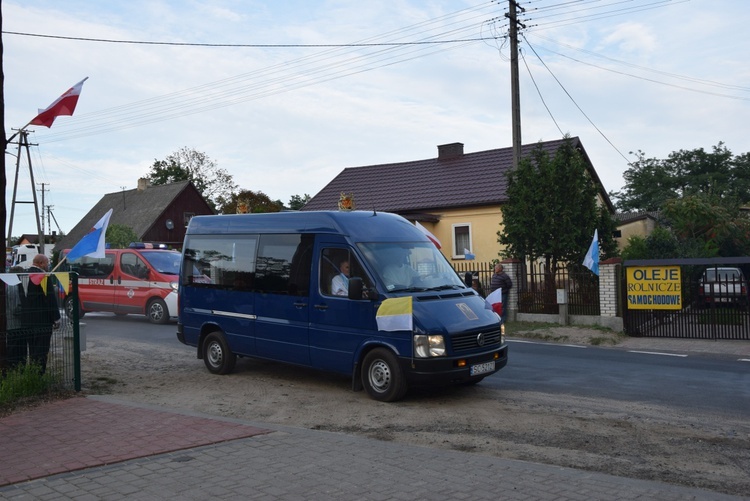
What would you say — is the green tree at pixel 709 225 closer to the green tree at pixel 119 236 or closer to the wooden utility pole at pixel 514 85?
the wooden utility pole at pixel 514 85

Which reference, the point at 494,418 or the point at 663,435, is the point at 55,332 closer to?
the point at 494,418

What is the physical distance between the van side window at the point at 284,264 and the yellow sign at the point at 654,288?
9.85m

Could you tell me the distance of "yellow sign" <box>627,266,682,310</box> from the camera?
1620 centimetres

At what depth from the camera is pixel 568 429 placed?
7531 millimetres

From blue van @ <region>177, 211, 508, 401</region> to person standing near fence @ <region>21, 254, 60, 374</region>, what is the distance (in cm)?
261

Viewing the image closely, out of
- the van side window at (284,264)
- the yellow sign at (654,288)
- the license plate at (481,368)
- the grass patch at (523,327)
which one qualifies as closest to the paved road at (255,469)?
the license plate at (481,368)

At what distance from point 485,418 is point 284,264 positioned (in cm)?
372

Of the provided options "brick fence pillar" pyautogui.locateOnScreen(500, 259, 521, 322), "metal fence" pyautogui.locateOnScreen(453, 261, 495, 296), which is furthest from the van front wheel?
"brick fence pillar" pyautogui.locateOnScreen(500, 259, 521, 322)

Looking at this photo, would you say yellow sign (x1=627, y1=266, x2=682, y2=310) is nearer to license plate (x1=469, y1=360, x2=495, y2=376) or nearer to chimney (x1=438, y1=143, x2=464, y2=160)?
license plate (x1=469, y1=360, x2=495, y2=376)

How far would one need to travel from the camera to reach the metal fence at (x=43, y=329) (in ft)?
29.1

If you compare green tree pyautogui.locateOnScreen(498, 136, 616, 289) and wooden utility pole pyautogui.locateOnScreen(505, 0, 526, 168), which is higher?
wooden utility pole pyautogui.locateOnScreen(505, 0, 526, 168)

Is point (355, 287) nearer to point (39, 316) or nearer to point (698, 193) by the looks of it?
point (39, 316)

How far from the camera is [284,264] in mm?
10164

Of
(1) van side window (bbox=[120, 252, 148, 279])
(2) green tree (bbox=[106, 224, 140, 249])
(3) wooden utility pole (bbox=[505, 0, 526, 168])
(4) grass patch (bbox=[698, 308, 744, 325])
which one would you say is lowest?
(4) grass patch (bbox=[698, 308, 744, 325])
